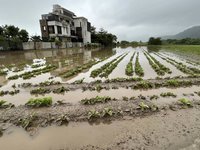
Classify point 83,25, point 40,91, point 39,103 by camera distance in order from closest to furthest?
point 39,103 < point 40,91 < point 83,25

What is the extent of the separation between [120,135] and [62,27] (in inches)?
1745

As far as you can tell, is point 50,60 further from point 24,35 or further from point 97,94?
point 24,35

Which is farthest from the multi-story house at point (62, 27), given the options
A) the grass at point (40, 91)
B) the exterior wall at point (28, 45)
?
the grass at point (40, 91)

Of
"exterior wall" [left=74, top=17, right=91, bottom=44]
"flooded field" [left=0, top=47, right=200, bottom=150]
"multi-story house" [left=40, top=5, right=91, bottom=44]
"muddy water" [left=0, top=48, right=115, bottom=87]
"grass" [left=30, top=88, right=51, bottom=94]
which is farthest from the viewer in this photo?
"exterior wall" [left=74, top=17, right=91, bottom=44]

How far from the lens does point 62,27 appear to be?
142 feet

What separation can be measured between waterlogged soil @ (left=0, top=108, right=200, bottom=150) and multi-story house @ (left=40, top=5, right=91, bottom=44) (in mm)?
38284

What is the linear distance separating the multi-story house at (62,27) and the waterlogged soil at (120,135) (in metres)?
38.3

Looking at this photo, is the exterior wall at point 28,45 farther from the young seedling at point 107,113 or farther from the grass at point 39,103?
the young seedling at point 107,113

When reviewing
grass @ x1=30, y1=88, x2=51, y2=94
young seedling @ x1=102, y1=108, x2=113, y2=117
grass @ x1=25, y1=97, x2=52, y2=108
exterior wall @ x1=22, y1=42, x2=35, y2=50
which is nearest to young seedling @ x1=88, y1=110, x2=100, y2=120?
young seedling @ x1=102, y1=108, x2=113, y2=117

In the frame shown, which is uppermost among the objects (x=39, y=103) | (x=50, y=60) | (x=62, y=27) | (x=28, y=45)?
(x=62, y=27)

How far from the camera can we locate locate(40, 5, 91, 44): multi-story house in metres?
40.7

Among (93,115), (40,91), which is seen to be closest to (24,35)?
(40,91)

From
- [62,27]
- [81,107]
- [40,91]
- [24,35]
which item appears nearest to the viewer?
[81,107]

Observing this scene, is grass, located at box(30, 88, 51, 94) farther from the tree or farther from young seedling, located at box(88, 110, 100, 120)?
the tree
